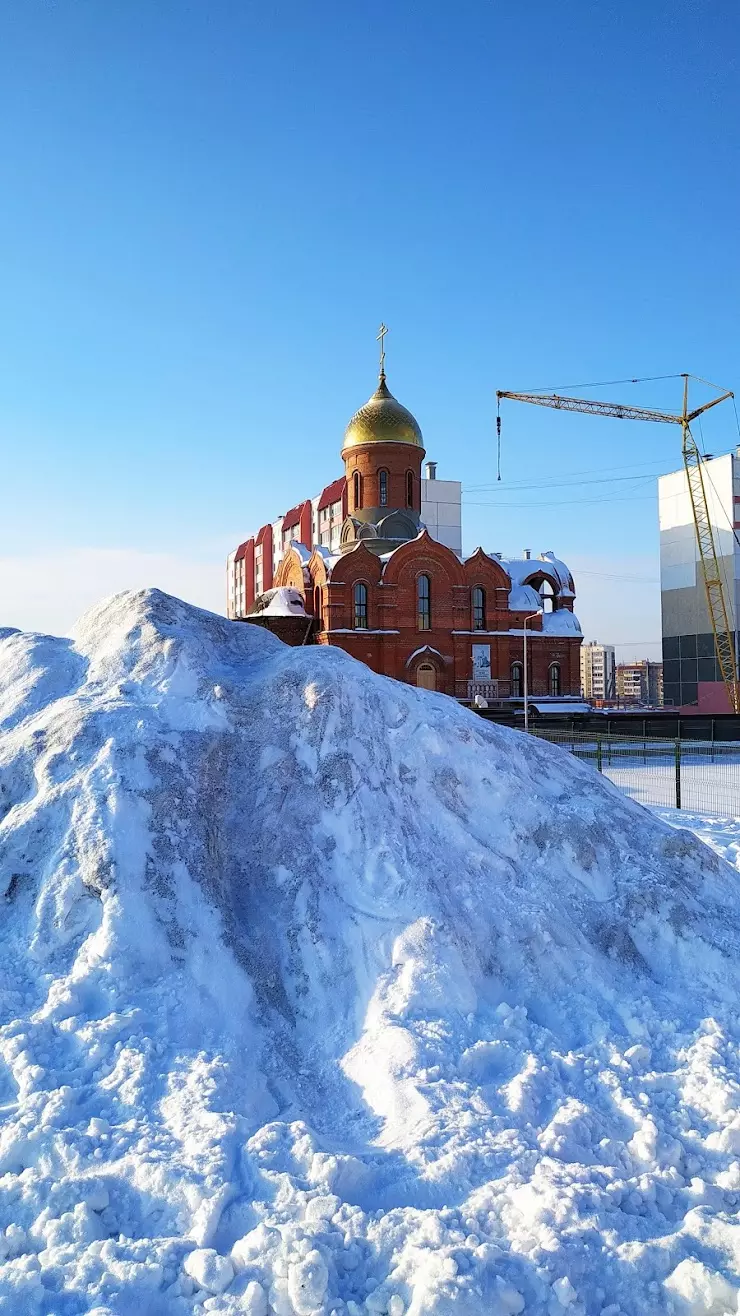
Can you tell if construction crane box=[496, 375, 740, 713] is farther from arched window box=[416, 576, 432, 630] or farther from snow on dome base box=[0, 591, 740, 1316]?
snow on dome base box=[0, 591, 740, 1316]

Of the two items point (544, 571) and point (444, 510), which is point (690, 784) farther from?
point (444, 510)

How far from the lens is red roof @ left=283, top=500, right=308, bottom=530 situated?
58938 mm

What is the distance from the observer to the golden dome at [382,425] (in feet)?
119

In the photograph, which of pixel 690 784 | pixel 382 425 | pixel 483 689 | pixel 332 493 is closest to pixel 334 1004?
pixel 690 784

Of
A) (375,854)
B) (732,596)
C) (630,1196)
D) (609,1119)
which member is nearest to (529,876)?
(375,854)

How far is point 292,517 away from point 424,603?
2870 centimetres

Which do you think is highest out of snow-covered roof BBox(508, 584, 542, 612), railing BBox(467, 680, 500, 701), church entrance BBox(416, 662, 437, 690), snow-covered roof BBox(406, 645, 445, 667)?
snow-covered roof BBox(508, 584, 542, 612)

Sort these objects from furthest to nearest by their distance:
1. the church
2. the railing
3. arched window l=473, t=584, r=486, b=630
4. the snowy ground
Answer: arched window l=473, t=584, r=486, b=630, the railing, the church, the snowy ground

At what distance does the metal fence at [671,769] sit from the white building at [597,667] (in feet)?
357

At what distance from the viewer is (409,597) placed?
33.2m

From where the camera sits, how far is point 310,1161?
13.4 ft

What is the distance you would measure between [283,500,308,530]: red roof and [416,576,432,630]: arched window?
2635 cm

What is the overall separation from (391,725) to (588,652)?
442 feet

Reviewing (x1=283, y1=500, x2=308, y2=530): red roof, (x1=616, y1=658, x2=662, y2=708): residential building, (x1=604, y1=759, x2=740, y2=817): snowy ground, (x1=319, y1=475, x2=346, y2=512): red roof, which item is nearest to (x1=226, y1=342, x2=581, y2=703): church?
(x1=604, y1=759, x2=740, y2=817): snowy ground
